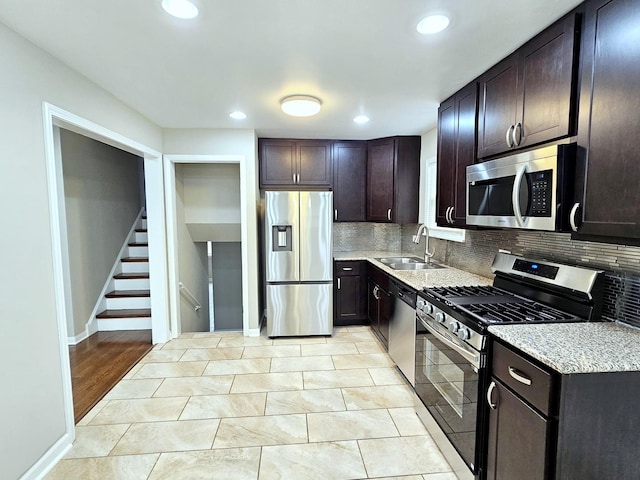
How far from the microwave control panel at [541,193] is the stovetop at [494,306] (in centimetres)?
53

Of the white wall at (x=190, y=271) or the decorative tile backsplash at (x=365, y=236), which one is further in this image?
the decorative tile backsplash at (x=365, y=236)

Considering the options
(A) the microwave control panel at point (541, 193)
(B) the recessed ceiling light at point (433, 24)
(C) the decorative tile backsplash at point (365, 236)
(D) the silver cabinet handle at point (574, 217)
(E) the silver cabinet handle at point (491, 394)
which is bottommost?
(E) the silver cabinet handle at point (491, 394)

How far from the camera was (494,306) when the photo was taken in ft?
5.95

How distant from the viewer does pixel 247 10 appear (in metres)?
1.48

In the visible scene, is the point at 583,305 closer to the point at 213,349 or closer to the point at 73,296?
the point at 213,349

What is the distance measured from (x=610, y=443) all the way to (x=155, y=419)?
103 inches

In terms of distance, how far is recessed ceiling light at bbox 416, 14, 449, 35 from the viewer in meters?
1.54

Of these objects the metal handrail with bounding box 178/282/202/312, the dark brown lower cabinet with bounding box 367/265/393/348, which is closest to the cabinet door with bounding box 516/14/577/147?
the dark brown lower cabinet with bounding box 367/265/393/348

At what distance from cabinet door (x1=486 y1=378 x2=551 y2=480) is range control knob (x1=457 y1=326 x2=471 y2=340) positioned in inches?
8.9

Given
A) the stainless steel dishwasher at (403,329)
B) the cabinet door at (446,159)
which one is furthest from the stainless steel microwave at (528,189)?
the stainless steel dishwasher at (403,329)

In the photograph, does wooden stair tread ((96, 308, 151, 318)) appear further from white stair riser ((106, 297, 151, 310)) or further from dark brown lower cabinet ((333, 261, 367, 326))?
dark brown lower cabinet ((333, 261, 367, 326))

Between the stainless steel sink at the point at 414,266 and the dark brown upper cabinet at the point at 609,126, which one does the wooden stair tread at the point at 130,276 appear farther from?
Answer: the dark brown upper cabinet at the point at 609,126

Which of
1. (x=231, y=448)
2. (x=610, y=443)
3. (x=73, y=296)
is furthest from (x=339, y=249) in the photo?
(x=610, y=443)

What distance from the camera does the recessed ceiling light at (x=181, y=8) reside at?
4.63ft
